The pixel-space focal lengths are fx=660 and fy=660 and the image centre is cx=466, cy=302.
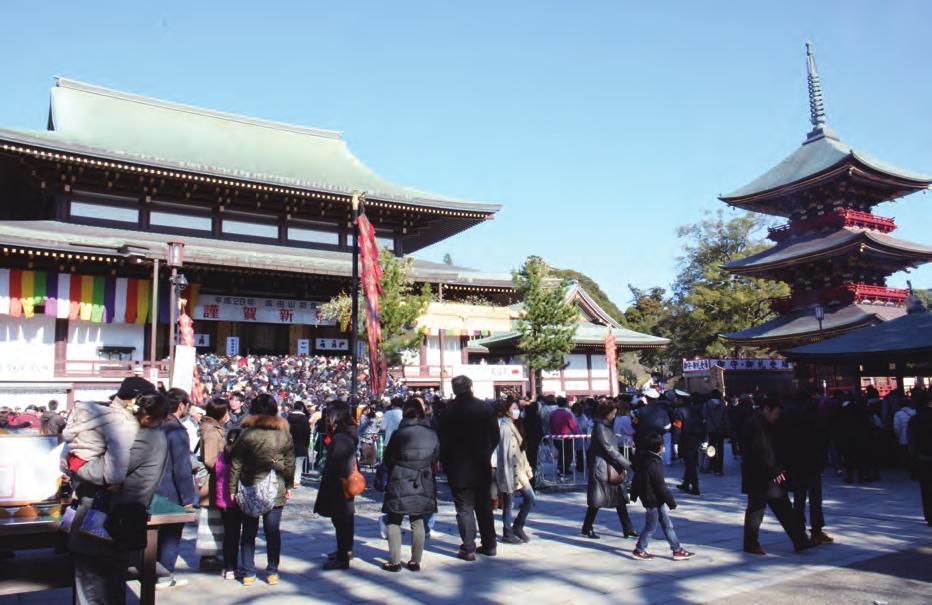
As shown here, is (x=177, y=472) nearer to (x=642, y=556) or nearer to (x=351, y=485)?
(x=351, y=485)

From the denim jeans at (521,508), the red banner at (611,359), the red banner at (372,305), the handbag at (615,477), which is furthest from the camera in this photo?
the red banner at (611,359)

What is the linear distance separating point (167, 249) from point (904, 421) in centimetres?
1722

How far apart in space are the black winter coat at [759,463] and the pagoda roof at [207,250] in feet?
51.2

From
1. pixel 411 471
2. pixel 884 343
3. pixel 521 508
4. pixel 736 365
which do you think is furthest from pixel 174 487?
pixel 736 365

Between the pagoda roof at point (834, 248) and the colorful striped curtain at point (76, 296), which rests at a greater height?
the pagoda roof at point (834, 248)

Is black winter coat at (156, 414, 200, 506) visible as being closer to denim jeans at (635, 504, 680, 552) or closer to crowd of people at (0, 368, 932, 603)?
crowd of people at (0, 368, 932, 603)

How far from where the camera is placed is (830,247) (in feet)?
89.9

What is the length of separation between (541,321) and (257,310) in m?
10.8

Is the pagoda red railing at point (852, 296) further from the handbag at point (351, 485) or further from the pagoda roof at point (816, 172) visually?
the handbag at point (351, 485)

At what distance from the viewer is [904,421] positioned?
11922mm

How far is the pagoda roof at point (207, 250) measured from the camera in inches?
671

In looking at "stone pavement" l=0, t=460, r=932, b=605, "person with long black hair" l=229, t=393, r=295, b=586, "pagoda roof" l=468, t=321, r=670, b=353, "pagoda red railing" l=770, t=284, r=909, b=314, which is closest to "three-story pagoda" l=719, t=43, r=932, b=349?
"pagoda red railing" l=770, t=284, r=909, b=314

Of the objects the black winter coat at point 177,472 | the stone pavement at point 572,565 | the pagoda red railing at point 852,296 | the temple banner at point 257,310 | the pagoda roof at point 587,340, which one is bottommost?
the stone pavement at point 572,565

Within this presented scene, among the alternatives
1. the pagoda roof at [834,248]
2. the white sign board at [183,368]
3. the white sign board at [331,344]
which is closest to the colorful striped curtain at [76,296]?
the white sign board at [183,368]
